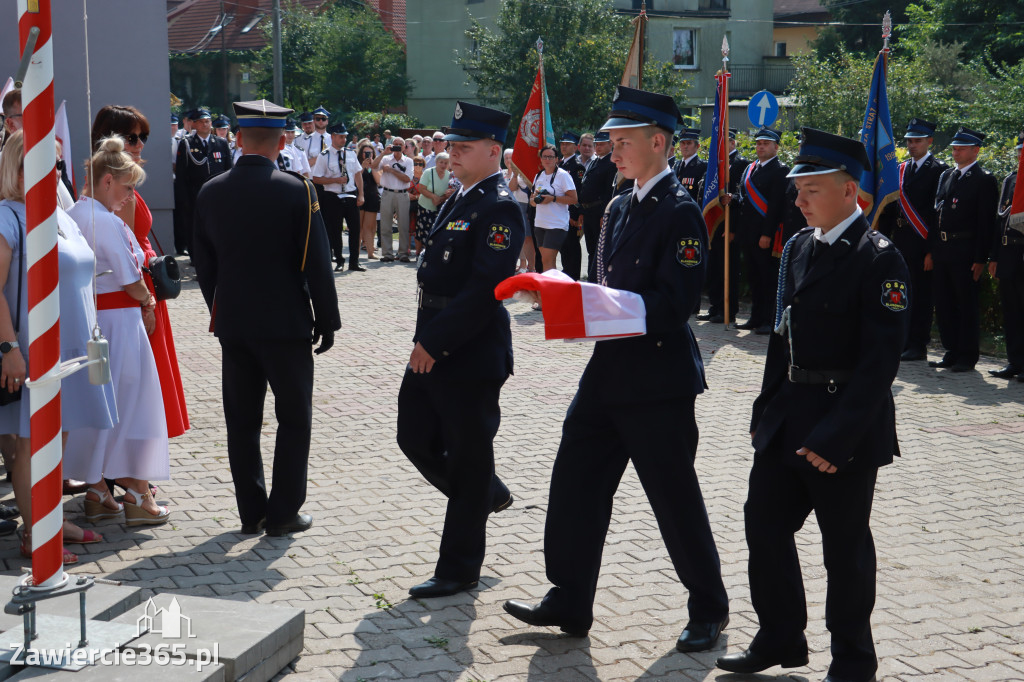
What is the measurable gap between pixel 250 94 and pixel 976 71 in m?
40.8

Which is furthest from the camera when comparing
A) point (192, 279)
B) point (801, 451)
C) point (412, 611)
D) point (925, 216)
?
point (192, 279)

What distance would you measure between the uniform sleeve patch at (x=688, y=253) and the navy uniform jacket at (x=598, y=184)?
962cm

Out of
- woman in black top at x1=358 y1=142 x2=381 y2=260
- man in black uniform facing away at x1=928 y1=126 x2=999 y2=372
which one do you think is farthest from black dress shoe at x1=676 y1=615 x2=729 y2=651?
woman in black top at x1=358 y1=142 x2=381 y2=260

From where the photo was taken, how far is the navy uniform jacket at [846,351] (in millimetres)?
3816

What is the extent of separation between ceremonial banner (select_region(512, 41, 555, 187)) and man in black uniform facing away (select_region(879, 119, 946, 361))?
17.4 ft

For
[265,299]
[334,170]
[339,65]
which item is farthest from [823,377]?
[339,65]

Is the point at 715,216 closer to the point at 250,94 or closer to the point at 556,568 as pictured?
the point at 556,568

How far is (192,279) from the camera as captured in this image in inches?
635

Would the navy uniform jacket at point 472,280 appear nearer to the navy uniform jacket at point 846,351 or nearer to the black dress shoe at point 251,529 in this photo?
the navy uniform jacket at point 846,351

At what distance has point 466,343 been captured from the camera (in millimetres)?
4898

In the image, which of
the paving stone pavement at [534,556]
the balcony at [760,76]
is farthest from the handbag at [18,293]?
the balcony at [760,76]

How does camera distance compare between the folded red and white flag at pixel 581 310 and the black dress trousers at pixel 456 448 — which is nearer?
the folded red and white flag at pixel 581 310

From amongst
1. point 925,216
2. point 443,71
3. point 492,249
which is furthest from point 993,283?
point 443,71

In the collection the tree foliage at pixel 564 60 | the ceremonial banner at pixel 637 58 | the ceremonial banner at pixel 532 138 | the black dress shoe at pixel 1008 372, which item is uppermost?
the tree foliage at pixel 564 60
